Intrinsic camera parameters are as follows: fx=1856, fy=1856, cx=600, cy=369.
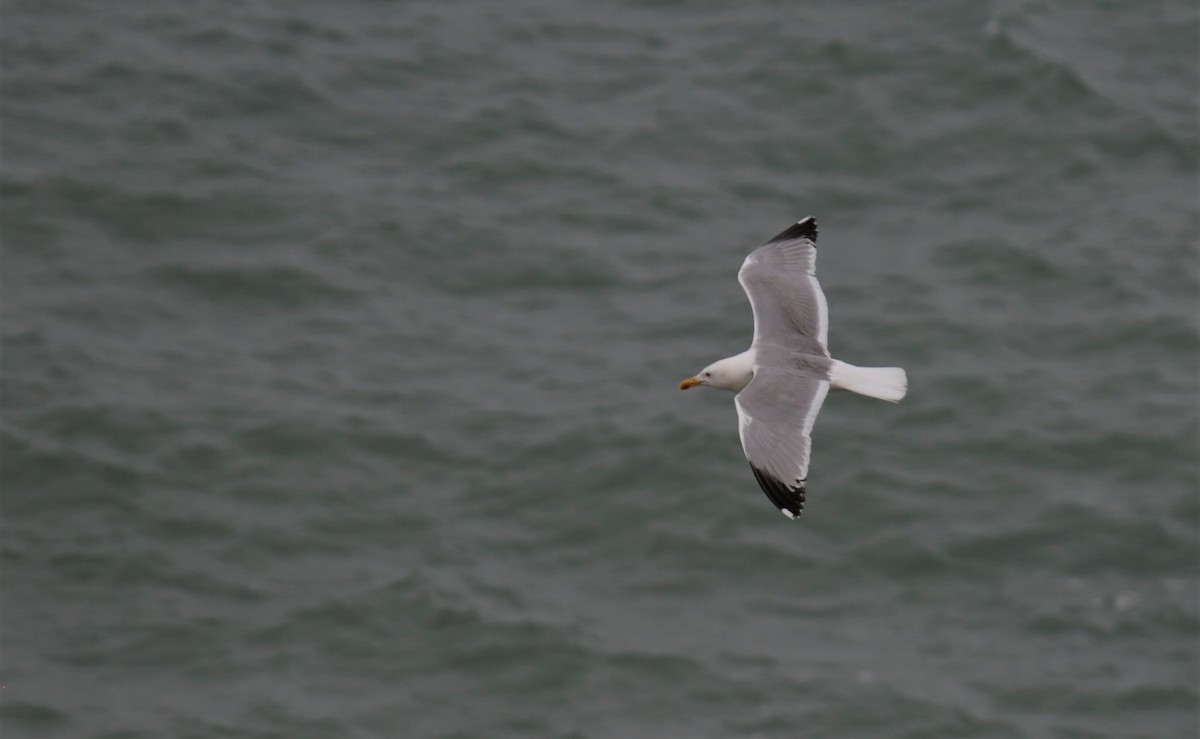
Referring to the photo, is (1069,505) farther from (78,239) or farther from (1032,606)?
(78,239)

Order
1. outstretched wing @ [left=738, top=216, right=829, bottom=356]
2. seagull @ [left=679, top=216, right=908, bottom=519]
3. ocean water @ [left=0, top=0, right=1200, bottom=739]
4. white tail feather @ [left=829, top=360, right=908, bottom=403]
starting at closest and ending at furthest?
seagull @ [left=679, top=216, right=908, bottom=519]
white tail feather @ [left=829, top=360, right=908, bottom=403]
outstretched wing @ [left=738, top=216, right=829, bottom=356]
ocean water @ [left=0, top=0, right=1200, bottom=739]

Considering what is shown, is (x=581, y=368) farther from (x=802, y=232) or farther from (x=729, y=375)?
(x=729, y=375)

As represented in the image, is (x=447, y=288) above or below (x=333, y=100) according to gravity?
below

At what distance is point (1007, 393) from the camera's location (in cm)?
2325

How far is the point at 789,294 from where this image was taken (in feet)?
40.8

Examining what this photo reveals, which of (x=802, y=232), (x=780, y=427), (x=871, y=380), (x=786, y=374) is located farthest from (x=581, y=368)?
(x=780, y=427)

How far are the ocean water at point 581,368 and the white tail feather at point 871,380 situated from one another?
9.20 meters

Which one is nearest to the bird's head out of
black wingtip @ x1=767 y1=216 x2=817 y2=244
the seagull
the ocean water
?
the seagull

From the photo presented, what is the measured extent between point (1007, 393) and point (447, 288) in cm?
744

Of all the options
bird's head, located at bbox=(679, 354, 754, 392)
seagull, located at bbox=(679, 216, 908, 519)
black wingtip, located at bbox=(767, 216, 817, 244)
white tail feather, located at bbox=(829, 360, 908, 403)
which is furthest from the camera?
black wingtip, located at bbox=(767, 216, 817, 244)

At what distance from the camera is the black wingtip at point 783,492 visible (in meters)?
10.3

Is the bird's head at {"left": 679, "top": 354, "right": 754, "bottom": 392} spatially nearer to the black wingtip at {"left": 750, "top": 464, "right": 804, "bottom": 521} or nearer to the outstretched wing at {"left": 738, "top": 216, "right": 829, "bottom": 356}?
the outstretched wing at {"left": 738, "top": 216, "right": 829, "bottom": 356}

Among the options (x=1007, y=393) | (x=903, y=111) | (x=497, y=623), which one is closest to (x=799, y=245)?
(x=497, y=623)

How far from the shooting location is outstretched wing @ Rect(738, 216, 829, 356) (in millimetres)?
12070
